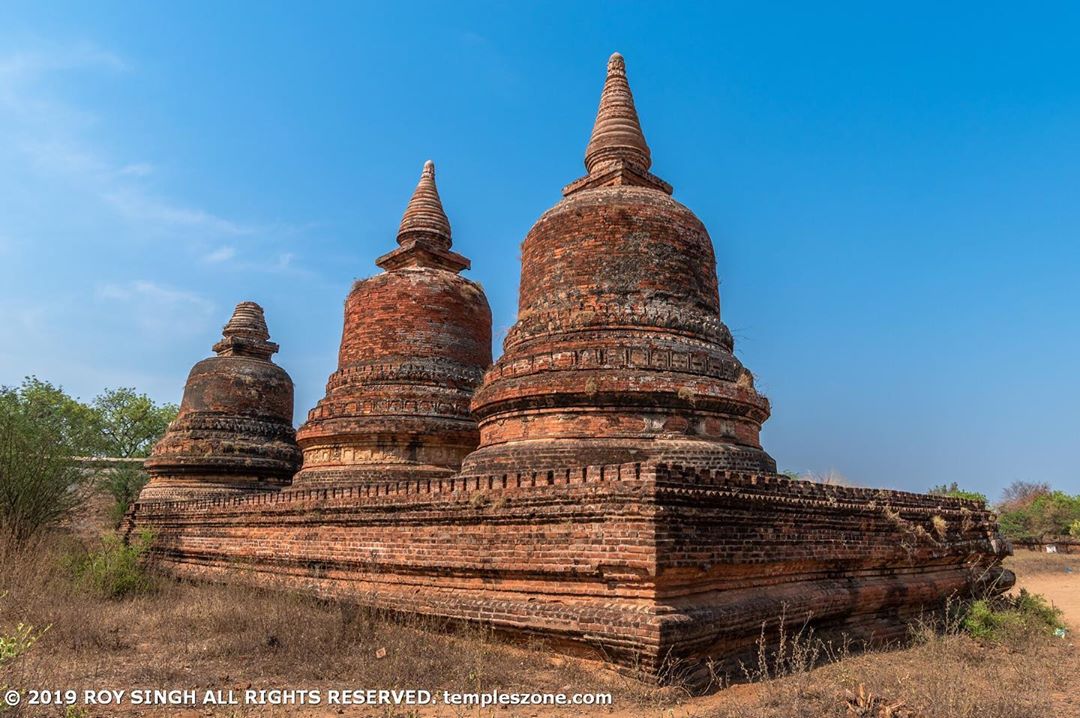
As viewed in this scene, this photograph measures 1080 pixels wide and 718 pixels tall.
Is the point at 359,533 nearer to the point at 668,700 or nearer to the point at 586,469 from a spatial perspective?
the point at 586,469

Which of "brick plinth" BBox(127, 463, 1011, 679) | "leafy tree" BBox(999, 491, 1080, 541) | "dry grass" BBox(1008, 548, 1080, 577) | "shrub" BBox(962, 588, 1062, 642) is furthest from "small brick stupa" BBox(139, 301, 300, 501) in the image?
"leafy tree" BBox(999, 491, 1080, 541)

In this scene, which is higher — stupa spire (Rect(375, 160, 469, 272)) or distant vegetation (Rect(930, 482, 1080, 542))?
stupa spire (Rect(375, 160, 469, 272))

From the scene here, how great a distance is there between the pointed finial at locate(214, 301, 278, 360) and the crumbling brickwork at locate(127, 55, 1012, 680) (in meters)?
6.03

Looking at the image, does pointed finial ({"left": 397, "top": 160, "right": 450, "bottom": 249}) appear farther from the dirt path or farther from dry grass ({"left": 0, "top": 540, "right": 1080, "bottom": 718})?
the dirt path

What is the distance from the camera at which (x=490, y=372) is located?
12.8m

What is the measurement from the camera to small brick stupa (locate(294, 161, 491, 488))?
51.1 feet

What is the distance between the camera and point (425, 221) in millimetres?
19047

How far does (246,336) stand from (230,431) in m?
3.32

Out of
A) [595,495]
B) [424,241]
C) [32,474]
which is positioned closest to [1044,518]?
[424,241]

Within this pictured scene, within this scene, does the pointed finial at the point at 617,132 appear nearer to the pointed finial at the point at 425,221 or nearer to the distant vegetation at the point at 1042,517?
the pointed finial at the point at 425,221

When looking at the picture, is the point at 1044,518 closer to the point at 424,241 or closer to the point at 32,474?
the point at 424,241

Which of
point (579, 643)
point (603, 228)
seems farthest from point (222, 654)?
point (603, 228)

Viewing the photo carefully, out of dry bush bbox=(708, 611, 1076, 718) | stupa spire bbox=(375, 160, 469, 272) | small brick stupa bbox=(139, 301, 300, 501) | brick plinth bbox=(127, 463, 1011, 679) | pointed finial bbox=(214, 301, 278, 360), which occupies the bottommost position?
dry bush bbox=(708, 611, 1076, 718)

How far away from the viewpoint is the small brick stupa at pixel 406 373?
15578 mm
